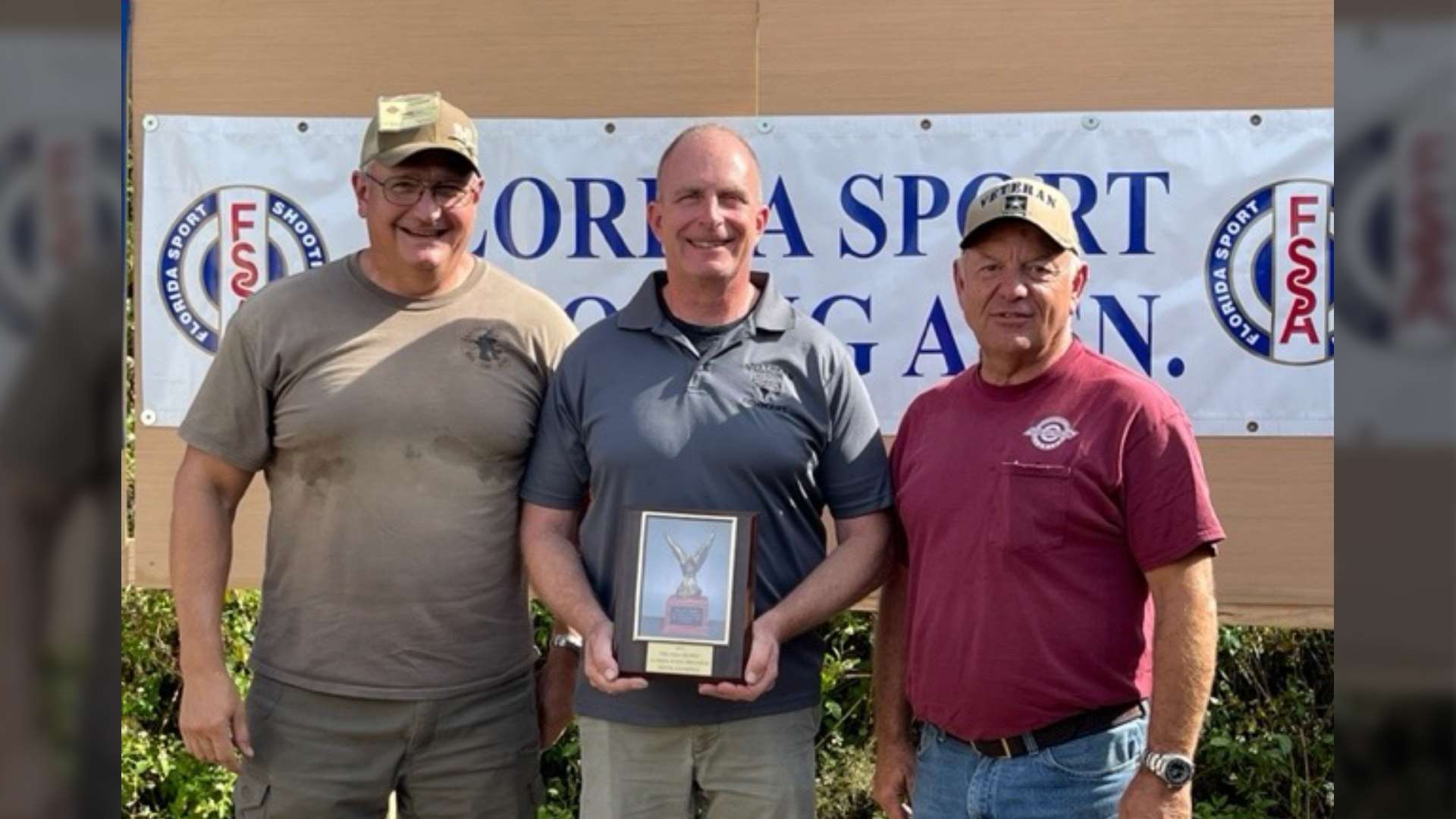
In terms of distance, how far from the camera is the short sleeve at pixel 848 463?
370 centimetres

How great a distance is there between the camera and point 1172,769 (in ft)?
10.5

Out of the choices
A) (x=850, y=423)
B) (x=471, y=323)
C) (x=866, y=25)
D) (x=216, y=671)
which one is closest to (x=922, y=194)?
(x=866, y=25)

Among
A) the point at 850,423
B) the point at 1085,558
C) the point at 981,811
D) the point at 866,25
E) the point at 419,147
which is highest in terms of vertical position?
the point at 866,25

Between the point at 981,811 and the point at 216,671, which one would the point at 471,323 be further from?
the point at 981,811

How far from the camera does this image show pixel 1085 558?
332cm

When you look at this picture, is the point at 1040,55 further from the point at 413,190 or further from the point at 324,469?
the point at 324,469

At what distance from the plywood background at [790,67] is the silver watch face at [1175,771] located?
5.01ft

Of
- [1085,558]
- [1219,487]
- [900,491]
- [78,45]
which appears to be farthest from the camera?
[1219,487]

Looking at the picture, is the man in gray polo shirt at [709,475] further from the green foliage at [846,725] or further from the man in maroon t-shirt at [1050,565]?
the green foliage at [846,725]

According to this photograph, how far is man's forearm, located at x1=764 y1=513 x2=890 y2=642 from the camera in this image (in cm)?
356

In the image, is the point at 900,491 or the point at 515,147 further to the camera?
the point at 515,147

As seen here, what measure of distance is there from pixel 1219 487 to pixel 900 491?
57.6 inches

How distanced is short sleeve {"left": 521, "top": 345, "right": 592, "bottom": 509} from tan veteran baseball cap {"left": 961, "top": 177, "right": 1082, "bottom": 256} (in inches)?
37.0

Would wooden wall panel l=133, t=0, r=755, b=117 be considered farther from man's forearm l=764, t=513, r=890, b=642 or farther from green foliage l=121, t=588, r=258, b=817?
green foliage l=121, t=588, r=258, b=817
